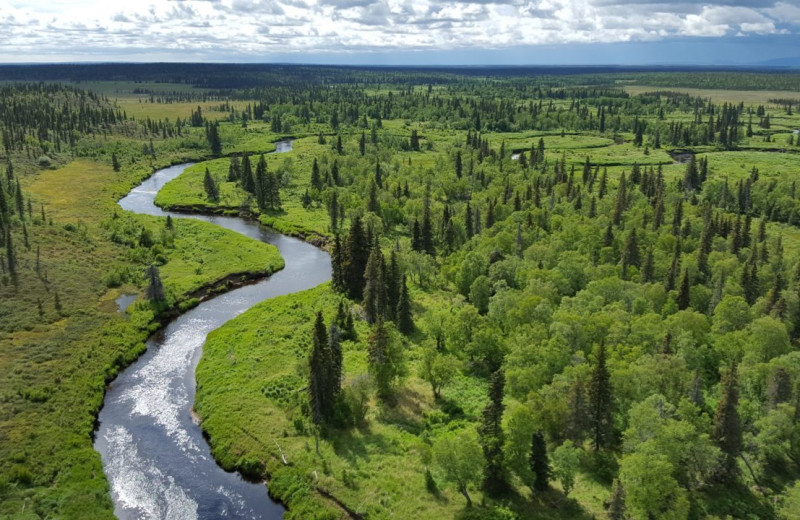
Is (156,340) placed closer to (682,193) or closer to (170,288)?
(170,288)

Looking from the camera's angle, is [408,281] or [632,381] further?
[408,281]

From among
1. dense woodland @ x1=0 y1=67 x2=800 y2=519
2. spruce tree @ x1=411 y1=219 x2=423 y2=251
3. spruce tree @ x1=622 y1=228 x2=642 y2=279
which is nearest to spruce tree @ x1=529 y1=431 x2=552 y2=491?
dense woodland @ x1=0 y1=67 x2=800 y2=519

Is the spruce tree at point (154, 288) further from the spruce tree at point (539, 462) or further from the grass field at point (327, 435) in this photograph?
the spruce tree at point (539, 462)

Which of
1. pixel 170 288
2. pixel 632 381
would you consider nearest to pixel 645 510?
pixel 632 381

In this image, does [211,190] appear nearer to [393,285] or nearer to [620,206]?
[393,285]

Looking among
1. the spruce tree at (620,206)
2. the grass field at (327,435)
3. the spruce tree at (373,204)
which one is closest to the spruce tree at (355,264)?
the grass field at (327,435)
